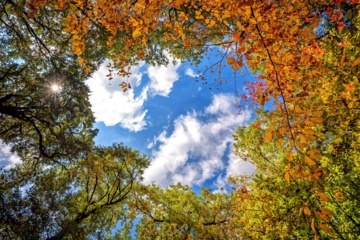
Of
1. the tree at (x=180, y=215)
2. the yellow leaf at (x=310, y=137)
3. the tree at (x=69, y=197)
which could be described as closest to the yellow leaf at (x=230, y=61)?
the yellow leaf at (x=310, y=137)

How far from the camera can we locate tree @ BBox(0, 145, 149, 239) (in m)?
8.73

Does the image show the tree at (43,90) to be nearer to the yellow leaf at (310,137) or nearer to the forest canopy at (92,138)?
the forest canopy at (92,138)

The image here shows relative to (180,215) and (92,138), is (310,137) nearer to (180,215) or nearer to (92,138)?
(92,138)

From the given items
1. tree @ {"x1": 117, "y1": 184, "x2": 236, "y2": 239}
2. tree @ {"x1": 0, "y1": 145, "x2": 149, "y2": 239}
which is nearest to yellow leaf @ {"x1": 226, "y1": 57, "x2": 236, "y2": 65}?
tree @ {"x1": 0, "y1": 145, "x2": 149, "y2": 239}

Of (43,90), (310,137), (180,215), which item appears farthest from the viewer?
(180,215)

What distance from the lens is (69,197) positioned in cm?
1129

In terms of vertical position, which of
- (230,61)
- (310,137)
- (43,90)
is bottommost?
(310,137)

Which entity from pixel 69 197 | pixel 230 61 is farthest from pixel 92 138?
pixel 230 61

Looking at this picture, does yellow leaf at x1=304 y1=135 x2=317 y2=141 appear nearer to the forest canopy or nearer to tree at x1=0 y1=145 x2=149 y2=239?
the forest canopy

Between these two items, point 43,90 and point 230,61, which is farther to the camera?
point 43,90

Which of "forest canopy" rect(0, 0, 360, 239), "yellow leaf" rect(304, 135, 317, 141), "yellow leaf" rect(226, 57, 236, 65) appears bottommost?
"yellow leaf" rect(304, 135, 317, 141)

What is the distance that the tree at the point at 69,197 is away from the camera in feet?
28.7

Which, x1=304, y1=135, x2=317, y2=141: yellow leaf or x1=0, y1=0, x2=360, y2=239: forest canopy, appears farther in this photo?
x1=0, y1=0, x2=360, y2=239: forest canopy

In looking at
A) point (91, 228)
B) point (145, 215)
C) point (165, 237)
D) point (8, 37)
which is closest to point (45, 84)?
point (8, 37)
